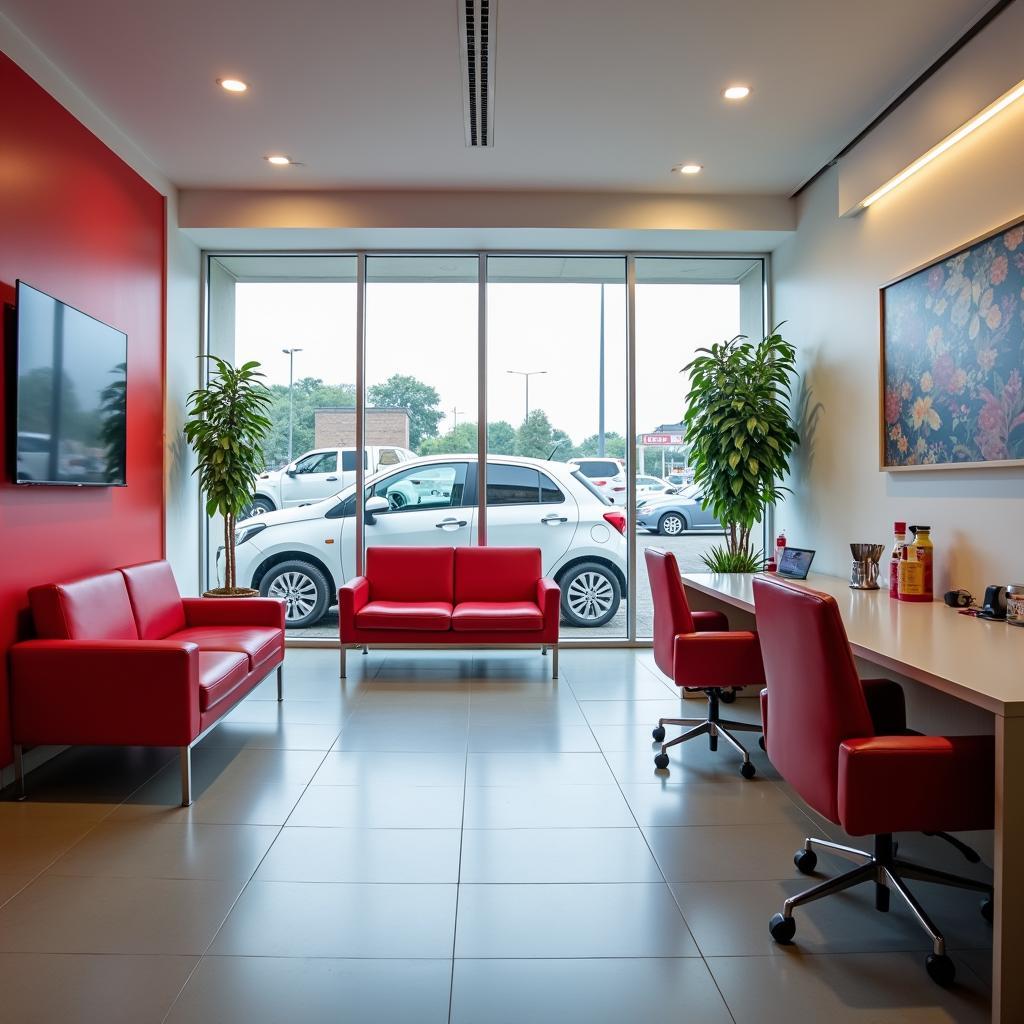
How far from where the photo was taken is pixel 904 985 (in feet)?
6.53

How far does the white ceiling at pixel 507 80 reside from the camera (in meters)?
3.41

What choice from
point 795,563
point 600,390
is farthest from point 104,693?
point 600,390

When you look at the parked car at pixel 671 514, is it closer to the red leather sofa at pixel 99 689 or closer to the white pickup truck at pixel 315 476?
the white pickup truck at pixel 315 476

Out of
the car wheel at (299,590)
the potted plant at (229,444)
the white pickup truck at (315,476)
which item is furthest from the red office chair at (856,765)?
the car wheel at (299,590)

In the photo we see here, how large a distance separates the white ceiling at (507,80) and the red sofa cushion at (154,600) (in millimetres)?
2638

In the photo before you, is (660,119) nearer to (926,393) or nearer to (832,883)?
(926,393)

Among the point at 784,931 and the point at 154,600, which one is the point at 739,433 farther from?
the point at 154,600

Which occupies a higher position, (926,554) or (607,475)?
(607,475)

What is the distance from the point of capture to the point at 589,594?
614 centimetres

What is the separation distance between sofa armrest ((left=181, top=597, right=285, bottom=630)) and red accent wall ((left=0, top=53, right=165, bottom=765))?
55 centimetres

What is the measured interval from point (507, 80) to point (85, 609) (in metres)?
3.41

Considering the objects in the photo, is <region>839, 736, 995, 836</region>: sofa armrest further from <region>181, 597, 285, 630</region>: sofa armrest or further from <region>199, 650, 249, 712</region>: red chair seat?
<region>181, 597, 285, 630</region>: sofa armrest

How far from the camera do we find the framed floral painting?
3.12 meters

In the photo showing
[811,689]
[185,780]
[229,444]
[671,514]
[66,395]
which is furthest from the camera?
[671,514]
